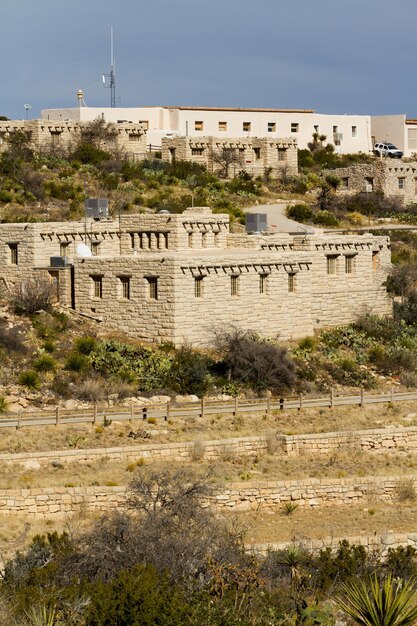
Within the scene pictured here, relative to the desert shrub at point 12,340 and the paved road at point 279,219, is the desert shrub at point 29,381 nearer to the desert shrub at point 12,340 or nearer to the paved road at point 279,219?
the desert shrub at point 12,340

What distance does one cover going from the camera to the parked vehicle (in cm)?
7125

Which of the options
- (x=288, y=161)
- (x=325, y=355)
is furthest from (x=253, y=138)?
(x=325, y=355)

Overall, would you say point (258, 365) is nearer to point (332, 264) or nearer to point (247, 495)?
point (332, 264)

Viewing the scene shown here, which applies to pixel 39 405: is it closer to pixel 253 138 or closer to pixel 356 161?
pixel 253 138

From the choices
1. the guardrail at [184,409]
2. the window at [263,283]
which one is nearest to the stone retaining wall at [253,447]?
the guardrail at [184,409]

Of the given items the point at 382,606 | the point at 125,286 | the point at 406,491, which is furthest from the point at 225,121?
the point at 382,606

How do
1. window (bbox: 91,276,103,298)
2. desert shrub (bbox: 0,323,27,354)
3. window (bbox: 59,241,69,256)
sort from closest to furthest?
desert shrub (bbox: 0,323,27,354), window (bbox: 91,276,103,298), window (bbox: 59,241,69,256)

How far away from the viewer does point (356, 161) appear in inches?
2712

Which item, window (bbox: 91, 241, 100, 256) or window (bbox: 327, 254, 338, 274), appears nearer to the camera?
window (bbox: 91, 241, 100, 256)

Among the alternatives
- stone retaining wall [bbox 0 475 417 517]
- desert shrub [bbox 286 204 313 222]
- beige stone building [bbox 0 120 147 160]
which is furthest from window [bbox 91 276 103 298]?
beige stone building [bbox 0 120 147 160]

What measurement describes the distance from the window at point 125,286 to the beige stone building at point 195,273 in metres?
0.03

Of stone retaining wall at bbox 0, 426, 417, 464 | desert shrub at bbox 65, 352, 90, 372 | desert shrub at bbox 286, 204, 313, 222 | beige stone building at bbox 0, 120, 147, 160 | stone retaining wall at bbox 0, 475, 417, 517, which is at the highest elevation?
beige stone building at bbox 0, 120, 147, 160

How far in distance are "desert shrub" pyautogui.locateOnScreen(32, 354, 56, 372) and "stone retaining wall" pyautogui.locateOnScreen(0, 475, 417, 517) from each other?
401 inches

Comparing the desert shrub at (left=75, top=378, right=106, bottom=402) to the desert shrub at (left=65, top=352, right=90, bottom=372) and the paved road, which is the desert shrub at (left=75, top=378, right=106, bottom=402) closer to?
the desert shrub at (left=65, top=352, right=90, bottom=372)
